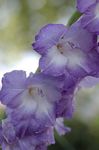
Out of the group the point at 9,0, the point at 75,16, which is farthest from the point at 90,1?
the point at 9,0

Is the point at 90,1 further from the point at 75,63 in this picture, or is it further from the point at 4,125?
the point at 4,125

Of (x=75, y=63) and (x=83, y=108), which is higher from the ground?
(x=75, y=63)

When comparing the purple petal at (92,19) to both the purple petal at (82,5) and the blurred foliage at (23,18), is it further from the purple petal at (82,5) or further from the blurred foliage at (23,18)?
the blurred foliage at (23,18)

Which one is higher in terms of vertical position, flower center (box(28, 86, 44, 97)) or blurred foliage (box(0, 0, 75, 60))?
blurred foliage (box(0, 0, 75, 60))

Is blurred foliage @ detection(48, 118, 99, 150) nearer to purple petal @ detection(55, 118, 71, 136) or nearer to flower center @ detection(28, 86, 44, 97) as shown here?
purple petal @ detection(55, 118, 71, 136)

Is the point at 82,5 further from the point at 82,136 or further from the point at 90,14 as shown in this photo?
the point at 82,136

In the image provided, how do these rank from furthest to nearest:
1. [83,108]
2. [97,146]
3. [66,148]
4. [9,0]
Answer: [9,0], [83,108], [97,146], [66,148]

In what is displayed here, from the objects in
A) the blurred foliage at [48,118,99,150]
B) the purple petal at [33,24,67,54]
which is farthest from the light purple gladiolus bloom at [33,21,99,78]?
the blurred foliage at [48,118,99,150]
